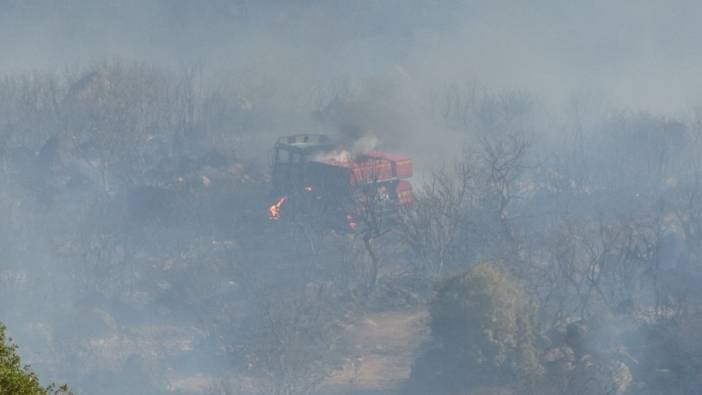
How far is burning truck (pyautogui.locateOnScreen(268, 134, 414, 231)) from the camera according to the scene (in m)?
34.2

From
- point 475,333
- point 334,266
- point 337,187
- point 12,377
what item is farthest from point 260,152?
point 12,377

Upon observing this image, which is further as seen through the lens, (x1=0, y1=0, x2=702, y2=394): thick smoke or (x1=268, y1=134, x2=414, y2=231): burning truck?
(x1=268, y1=134, x2=414, y2=231): burning truck

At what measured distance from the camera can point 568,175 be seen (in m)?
39.2

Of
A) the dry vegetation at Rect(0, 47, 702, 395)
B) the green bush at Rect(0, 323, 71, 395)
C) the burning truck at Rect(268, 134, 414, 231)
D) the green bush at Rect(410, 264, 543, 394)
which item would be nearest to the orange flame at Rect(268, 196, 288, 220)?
the burning truck at Rect(268, 134, 414, 231)

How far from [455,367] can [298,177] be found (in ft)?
47.3

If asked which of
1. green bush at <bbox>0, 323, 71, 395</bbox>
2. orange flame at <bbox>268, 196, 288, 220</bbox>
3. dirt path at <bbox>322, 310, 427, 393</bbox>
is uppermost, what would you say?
orange flame at <bbox>268, 196, 288, 220</bbox>

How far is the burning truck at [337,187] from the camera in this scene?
34.2 meters

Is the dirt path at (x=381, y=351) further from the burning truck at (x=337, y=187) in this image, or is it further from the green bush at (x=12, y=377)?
the green bush at (x=12, y=377)

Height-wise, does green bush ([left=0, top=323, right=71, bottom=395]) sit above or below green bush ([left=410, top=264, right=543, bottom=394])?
above

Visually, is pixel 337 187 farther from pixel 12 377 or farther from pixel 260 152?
pixel 12 377

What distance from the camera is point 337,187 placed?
3469 cm

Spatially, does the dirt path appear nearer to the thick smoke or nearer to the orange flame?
the thick smoke

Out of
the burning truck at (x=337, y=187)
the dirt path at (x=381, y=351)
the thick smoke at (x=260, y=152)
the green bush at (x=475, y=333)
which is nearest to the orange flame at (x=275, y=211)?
the burning truck at (x=337, y=187)

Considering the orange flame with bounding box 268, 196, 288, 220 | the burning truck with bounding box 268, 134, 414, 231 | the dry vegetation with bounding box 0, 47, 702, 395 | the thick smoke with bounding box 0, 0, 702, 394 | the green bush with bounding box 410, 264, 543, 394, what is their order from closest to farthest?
the green bush with bounding box 410, 264, 543, 394, the dry vegetation with bounding box 0, 47, 702, 395, the thick smoke with bounding box 0, 0, 702, 394, the burning truck with bounding box 268, 134, 414, 231, the orange flame with bounding box 268, 196, 288, 220
